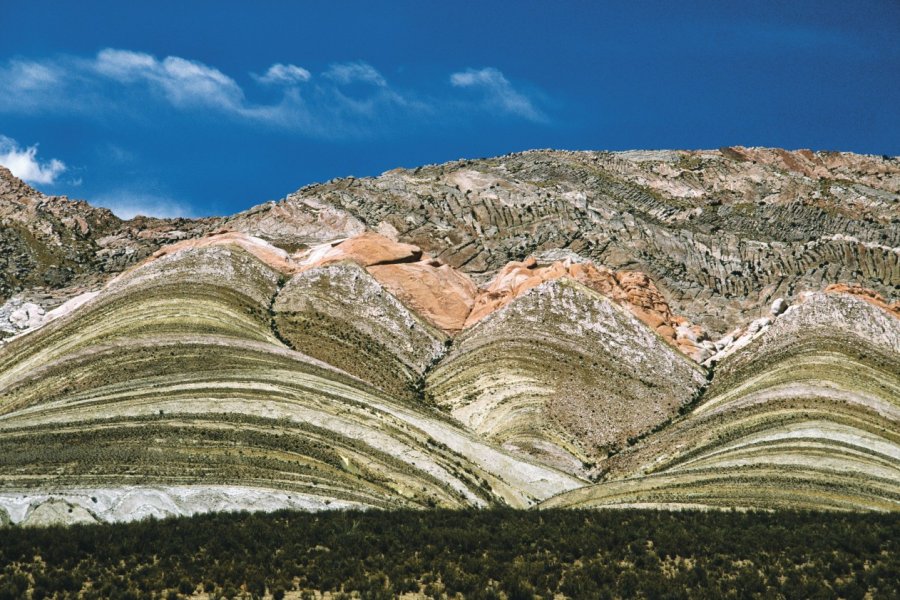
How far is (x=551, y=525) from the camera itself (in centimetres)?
4084

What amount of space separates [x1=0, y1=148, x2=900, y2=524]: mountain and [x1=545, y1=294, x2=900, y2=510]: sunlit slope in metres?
0.29

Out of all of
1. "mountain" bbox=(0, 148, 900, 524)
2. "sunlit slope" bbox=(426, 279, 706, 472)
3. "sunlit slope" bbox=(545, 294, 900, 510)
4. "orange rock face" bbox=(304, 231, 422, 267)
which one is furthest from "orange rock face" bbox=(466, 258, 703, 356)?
"sunlit slope" bbox=(545, 294, 900, 510)

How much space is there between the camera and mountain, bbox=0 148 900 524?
5403cm

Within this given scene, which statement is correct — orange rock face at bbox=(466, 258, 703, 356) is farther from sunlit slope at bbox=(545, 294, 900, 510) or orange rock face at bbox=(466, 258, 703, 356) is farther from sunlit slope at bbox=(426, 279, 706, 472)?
sunlit slope at bbox=(545, 294, 900, 510)

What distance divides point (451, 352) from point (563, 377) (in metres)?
14.5

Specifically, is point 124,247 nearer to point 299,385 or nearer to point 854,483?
point 299,385

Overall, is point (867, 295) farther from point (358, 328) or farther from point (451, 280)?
point (358, 328)

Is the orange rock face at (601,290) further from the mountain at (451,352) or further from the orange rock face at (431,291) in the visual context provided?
the orange rock face at (431,291)

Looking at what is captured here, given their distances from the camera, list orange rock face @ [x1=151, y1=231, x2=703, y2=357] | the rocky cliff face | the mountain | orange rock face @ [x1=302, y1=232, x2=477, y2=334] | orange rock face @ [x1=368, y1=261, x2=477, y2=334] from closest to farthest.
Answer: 1. the mountain
2. orange rock face @ [x1=368, y1=261, x2=477, y2=334]
3. orange rock face @ [x1=151, y1=231, x2=703, y2=357]
4. orange rock face @ [x1=302, y1=232, x2=477, y2=334]
5. the rocky cliff face

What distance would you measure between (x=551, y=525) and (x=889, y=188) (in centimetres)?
16190

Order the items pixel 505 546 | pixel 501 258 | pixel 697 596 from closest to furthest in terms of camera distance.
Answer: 1. pixel 697 596
2. pixel 505 546
3. pixel 501 258

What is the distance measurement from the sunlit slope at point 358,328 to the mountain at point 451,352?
32cm

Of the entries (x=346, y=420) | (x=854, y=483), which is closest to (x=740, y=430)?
(x=854, y=483)

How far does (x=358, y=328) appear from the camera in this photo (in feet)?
307
